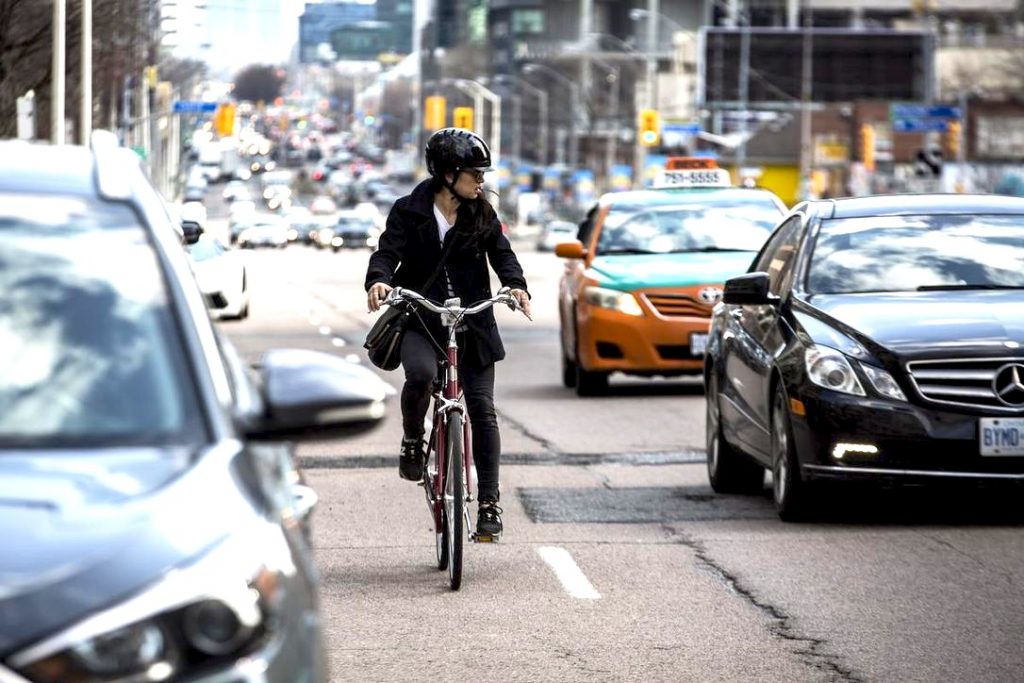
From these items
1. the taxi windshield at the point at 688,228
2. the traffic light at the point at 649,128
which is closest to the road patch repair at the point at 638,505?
the taxi windshield at the point at 688,228

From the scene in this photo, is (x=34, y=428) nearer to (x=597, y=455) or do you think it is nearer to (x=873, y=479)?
(x=873, y=479)

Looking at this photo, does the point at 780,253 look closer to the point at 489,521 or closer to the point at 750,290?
the point at 750,290

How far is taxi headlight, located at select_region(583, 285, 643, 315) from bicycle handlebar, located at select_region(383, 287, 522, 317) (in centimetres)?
1054

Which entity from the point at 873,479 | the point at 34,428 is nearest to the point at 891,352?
the point at 873,479

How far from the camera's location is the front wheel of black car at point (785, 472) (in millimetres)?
11062

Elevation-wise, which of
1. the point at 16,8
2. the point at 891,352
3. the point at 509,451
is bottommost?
the point at 509,451

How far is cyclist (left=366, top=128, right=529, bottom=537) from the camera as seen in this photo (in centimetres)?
952

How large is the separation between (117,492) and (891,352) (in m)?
7.20

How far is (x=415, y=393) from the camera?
9.52 meters

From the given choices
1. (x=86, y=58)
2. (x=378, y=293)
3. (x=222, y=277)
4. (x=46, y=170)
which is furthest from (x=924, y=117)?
(x=46, y=170)

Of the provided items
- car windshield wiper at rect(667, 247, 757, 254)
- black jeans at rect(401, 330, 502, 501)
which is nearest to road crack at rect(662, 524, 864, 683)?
black jeans at rect(401, 330, 502, 501)

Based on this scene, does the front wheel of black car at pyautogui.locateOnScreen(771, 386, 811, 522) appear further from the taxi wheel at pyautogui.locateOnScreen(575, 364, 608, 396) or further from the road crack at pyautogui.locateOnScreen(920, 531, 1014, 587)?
the taxi wheel at pyautogui.locateOnScreen(575, 364, 608, 396)

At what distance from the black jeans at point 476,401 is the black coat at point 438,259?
0.06m

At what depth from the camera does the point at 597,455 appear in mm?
14914
